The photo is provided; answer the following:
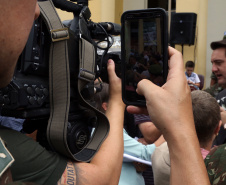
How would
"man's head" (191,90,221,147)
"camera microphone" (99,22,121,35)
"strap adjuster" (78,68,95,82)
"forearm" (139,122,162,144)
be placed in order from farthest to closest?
1. "forearm" (139,122,162,144)
2. "man's head" (191,90,221,147)
3. "camera microphone" (99,22,121,35)
4. "strap adjuster" (78,68,95,82)

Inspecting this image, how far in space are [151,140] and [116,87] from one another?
3.10 ft

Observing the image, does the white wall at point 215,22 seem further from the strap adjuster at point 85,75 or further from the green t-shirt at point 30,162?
the green t-shirt at point 30,162

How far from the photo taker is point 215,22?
8281mm

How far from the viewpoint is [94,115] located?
3.76 ft

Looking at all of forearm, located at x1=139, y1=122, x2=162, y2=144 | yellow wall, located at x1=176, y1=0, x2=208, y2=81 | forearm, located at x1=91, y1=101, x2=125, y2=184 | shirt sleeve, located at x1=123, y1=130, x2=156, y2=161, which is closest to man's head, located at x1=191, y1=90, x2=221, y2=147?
shirt sleeve, located at x1=123, y1=130, x2=156, y2=161

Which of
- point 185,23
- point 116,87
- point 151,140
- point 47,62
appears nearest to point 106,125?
point 116,87

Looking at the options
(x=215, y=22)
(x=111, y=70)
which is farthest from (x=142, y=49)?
(x=215, y=22)

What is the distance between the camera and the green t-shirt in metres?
0.84

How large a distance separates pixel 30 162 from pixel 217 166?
484 millimetres

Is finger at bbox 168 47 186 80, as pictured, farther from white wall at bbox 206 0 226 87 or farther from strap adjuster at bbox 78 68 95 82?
white wall at bbox 206 0 226 87

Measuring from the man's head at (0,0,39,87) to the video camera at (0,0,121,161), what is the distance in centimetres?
17

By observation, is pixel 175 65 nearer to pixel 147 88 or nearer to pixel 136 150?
pixel 147 88

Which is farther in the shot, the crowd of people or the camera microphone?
the camera microphone

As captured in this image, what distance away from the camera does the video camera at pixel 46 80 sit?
89 centimetres
